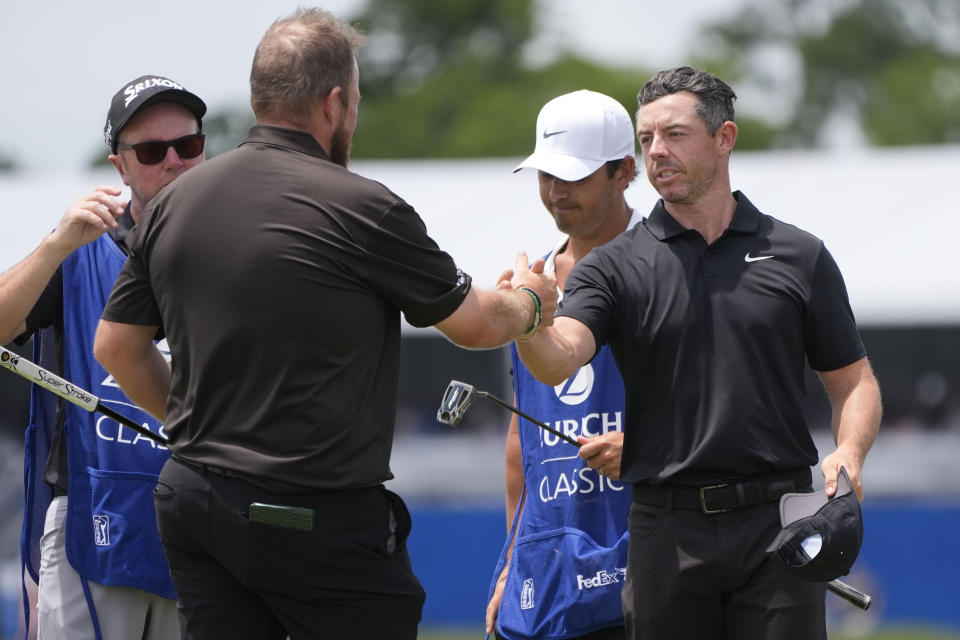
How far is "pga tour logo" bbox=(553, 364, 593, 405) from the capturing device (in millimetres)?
4773

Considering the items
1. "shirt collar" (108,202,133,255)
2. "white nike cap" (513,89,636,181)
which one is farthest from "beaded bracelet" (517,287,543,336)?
"shirt collar" (108,202,133,255)

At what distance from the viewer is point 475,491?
1370 cm

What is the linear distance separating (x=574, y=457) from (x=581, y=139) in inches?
43.3

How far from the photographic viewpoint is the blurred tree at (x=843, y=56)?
1857 inches

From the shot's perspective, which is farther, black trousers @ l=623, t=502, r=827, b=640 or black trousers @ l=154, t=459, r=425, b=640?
black trousers @ l=623, t=502, r=827, b=640

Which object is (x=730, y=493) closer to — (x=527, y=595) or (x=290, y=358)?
(x=527, y=595)

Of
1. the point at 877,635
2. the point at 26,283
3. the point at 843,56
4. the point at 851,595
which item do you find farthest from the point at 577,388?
the point at 843,56

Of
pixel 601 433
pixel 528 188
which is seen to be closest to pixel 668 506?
pixel 601 433

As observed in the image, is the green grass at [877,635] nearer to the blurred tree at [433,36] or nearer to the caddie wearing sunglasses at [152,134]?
the caddie wearing sunglasses at [152,134]

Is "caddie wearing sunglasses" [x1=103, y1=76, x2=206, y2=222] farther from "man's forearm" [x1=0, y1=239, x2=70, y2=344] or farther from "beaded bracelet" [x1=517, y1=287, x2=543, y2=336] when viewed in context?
"beaded bracelet" [x1=517, y1=287, x2=543, y2=336]

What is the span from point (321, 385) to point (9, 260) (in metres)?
12.5

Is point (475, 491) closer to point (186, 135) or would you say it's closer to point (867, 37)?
point (186, 135)

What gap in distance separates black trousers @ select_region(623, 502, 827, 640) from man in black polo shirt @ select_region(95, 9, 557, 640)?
2.83ft

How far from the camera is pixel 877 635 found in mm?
11570
